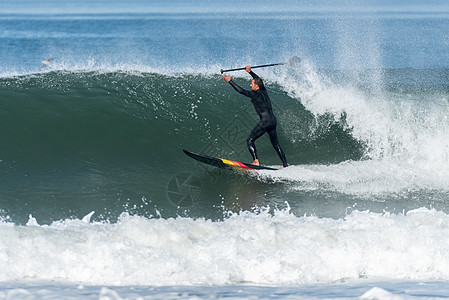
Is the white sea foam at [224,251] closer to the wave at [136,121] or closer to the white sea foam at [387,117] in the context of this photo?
the wave at [136,121]

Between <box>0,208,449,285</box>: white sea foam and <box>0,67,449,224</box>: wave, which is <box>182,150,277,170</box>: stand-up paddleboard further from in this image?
<box>0,208,449,285</box>: white sea foam

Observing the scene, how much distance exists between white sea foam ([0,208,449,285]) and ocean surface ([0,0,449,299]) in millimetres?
20

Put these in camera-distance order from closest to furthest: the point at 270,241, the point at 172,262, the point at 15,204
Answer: the point at 172,262 < the point at 270,241 < the point at 15,204

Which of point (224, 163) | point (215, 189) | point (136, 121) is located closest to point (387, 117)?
point (224, 163)

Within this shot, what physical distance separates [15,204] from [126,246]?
2605 millimetres

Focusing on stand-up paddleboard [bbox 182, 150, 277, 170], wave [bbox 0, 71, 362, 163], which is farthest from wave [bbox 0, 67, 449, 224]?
stand-up paddleboard [bbox 182, 150, 277, 170]

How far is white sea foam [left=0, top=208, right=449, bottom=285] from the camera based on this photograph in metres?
5.38

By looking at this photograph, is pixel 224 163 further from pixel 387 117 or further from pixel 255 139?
pixel 387 117

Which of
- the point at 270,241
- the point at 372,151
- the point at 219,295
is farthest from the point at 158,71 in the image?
the point at 219,295

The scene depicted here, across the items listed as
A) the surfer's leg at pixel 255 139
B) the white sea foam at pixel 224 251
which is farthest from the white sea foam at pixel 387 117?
the white sea foam at pixel 224 251

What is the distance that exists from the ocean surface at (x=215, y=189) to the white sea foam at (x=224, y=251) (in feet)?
0.07

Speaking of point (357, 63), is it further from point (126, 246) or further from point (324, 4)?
point (324, 4)

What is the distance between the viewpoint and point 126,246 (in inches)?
229

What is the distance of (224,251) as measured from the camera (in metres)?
5.85
